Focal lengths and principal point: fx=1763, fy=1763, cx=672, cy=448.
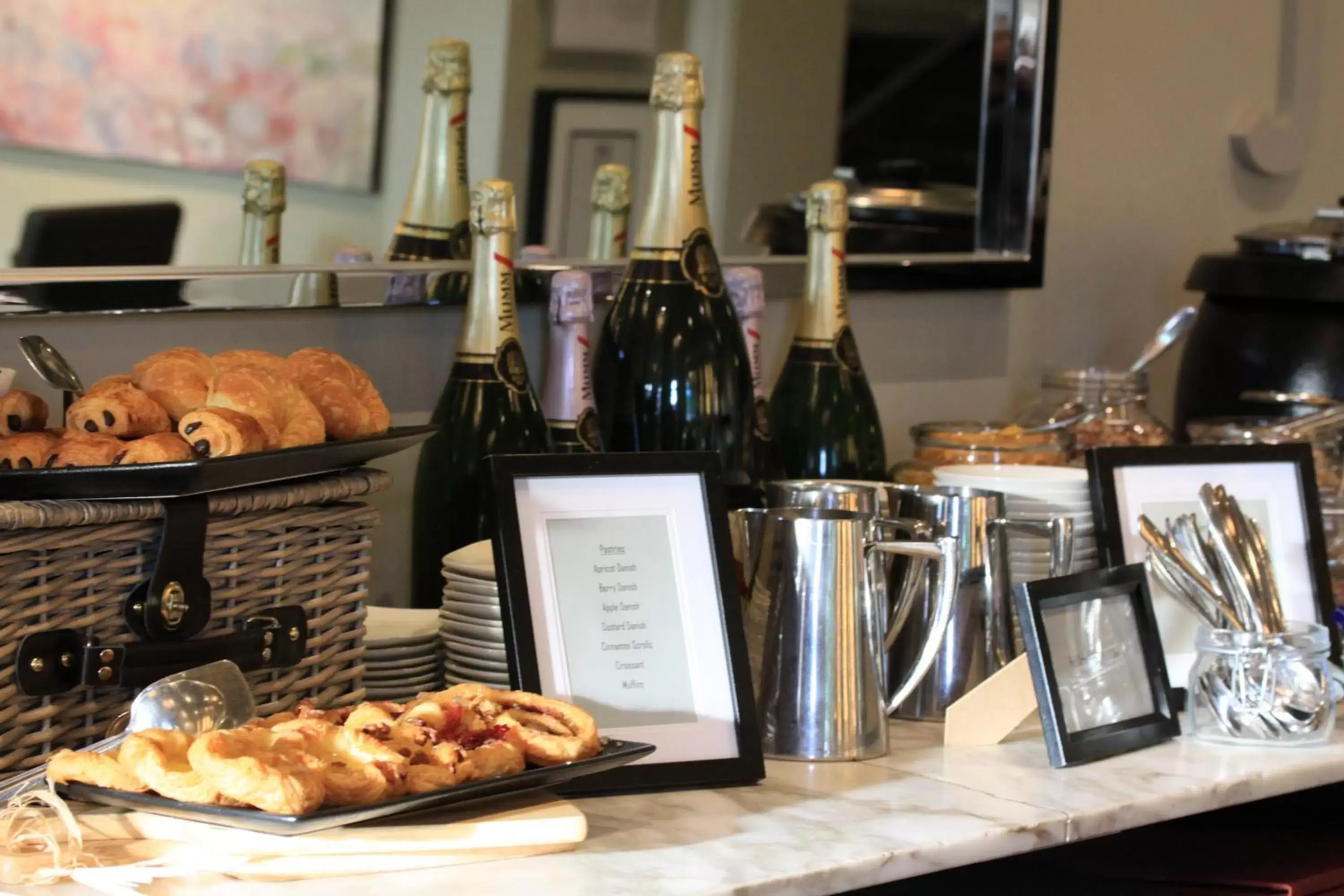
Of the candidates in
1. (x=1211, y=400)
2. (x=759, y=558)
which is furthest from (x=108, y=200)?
(x=1211, y=400)

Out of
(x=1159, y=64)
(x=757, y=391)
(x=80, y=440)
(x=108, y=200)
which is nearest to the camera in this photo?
(x=80, y=440)

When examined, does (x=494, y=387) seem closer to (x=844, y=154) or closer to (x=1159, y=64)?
(x=844, y=154)

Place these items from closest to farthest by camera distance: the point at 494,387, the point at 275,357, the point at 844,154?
1. the point at 275,357
2. the point at 494,387
3. the point at 844,154

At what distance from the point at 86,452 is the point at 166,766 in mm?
180

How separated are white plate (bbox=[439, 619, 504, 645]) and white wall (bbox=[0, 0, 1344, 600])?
0.55 meters

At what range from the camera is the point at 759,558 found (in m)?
1.03

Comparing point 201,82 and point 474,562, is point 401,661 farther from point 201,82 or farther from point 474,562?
point 201,82

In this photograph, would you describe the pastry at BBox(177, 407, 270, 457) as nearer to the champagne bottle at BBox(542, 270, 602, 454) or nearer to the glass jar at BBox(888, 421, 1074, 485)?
the champagne bottle at BBox(542, 270, 602, 454)

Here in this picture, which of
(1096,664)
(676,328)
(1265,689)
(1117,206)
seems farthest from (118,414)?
(1117,206)

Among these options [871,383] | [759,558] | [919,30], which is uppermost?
[919,30]

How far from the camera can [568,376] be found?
48.9 inches

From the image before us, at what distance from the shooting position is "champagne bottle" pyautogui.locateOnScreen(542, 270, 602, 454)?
1238 mm

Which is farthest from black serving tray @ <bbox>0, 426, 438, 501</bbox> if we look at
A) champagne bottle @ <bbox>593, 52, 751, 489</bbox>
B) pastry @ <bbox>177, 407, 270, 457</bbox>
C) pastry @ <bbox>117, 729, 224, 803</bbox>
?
champagne bottle @ <bbox>593, 52, 751, 489</bbox>

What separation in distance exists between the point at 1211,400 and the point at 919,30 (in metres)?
0.43
